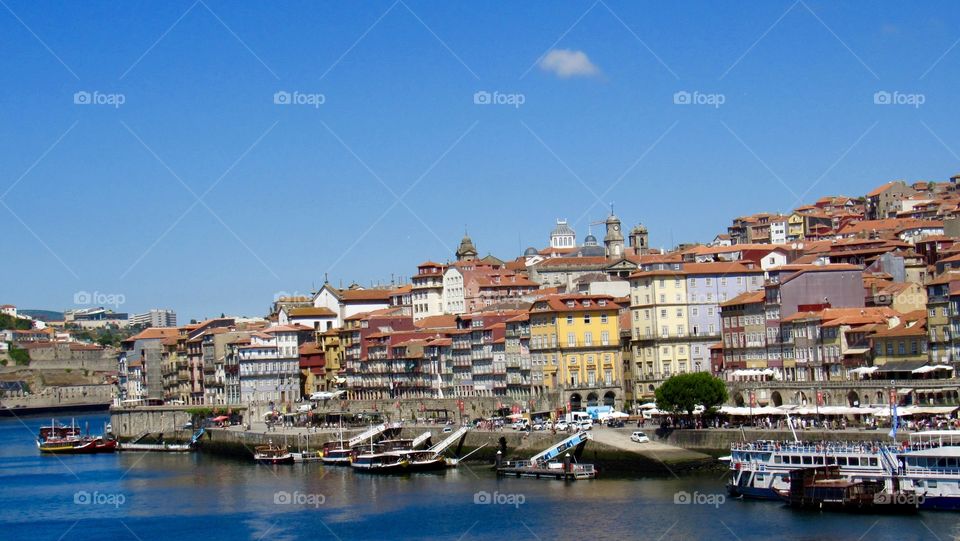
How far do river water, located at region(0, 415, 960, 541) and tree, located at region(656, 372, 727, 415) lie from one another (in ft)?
24.5

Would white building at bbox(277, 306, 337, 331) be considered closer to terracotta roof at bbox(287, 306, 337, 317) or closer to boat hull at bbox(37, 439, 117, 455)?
terracotta roof at bbox(287, 306, 337, 317)

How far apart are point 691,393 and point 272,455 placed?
2701cm

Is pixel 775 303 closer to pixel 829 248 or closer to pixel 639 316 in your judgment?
pixel 639 316

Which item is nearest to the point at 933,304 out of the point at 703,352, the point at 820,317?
the point at 820,317

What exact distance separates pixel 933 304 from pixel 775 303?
12.0 m

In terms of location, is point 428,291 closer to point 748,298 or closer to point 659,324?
point 659,324

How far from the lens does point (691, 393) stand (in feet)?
236

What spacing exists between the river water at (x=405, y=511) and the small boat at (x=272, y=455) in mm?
4960

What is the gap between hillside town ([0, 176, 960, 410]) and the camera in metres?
74.8

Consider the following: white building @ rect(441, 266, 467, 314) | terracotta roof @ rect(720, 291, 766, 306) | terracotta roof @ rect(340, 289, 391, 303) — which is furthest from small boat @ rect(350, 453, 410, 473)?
terracotta roof @ rect(340, 289, 391, 303)

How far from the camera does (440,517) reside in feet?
189

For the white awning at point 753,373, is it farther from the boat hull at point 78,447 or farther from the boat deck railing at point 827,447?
the boat hull at point 78,447

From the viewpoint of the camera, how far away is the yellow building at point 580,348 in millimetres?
88688

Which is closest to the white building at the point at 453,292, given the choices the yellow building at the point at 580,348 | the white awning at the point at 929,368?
the yellow building at the point at 580,348
